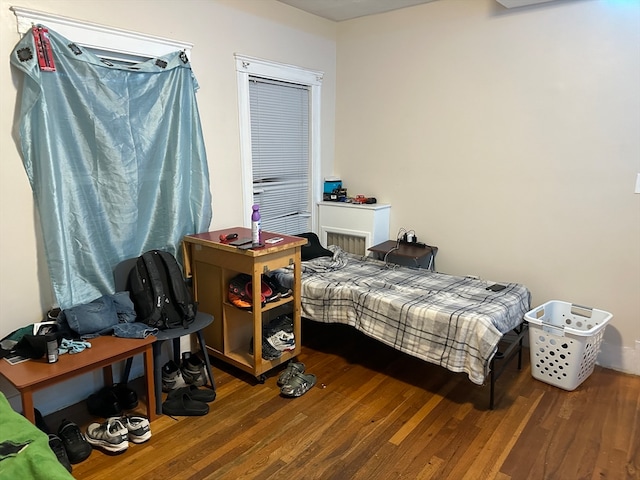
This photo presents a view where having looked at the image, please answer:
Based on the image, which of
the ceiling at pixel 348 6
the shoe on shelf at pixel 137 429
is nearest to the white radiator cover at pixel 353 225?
the ceiling at pixel 348 6

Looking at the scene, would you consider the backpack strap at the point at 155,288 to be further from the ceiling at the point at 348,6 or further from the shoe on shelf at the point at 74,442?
the ceiling at the point at 348,6

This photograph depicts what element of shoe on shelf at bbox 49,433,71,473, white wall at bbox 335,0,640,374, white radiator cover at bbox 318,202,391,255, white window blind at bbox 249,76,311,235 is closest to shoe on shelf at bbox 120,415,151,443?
shoe on shelf at bbox 49,433,71,473

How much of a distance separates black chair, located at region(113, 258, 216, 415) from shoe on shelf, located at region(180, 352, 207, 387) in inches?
1.9

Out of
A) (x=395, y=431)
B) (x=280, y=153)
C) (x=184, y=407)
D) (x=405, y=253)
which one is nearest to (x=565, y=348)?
(x=395, y=431)

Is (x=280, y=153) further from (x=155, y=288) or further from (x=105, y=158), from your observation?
(x=155, y=288)

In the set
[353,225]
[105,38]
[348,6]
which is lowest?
[353,225]

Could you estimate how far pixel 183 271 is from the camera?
2988mm

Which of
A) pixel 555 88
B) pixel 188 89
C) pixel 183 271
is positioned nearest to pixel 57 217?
pixel 183 271

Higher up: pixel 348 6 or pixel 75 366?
pixel 348 6

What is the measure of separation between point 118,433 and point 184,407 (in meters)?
0.38

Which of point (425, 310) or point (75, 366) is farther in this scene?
point (425, 310)

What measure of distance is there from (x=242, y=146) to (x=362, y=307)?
149 cm

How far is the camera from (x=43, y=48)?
2195mm

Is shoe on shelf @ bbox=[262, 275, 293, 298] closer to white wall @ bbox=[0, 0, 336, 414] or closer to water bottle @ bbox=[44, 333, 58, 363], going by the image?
white wall @ bbox=[0, 0, 336, 414]
